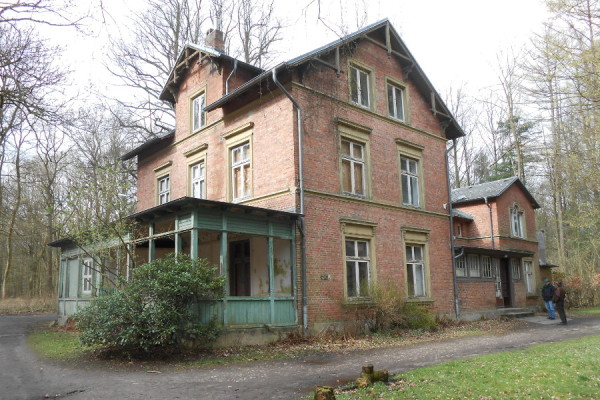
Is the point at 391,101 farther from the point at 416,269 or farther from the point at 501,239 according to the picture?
the point at 501,239

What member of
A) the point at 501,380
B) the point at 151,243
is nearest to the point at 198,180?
the point at 151,243

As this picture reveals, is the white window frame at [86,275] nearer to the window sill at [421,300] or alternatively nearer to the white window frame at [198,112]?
the white window frame at [198,112]

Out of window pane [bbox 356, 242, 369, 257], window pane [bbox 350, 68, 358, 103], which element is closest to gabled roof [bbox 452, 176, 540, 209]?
window pane [bbox 356, 242, 369, 257]

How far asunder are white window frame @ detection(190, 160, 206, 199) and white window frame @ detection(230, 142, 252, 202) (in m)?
1.93

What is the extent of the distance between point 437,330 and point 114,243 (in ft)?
35.3

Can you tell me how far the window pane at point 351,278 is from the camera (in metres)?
15.0

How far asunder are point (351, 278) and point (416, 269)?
3858mm

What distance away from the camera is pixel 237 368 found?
9266mm

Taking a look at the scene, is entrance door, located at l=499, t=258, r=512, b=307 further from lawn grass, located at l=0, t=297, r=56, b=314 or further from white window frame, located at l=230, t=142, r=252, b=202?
lawn grass, located at l=0, t=297, r=56, b=314

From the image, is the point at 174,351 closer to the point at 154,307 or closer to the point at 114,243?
the point at 154,307

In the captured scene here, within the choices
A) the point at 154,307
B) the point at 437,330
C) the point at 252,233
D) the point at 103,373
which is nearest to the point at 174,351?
the point at 154,307

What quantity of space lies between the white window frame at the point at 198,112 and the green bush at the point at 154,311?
8459mm

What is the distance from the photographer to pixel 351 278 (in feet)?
49.6

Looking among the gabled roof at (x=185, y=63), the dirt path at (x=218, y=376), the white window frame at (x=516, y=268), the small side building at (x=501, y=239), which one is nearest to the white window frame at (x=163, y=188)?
the gabled roof at (x=185, y=63)
